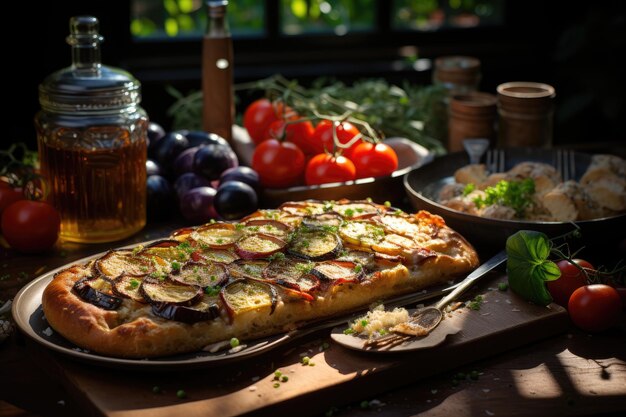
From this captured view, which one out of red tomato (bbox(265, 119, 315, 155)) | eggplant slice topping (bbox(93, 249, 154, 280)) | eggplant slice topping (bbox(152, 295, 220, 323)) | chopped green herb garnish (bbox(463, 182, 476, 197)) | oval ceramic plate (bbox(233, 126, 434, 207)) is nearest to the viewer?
eggplant slice topping (bbox(152, 295, 220, 323))

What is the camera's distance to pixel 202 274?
225 centimetres

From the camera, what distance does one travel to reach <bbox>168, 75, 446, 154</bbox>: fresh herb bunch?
3.64 m

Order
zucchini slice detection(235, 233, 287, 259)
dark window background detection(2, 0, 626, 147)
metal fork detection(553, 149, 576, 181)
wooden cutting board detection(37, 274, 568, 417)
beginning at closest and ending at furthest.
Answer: wooden cutting board detection(37, 274, 568, 417) → zucchini slice detection(235, 233, 287, 259) → metal fork detection(553, 149, 576, 181) → dark window background detection(2, 0, 626, 147)

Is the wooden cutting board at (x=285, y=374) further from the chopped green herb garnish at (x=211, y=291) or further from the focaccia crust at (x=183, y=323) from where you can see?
the chopped green herb garnish at (x=211, y=291)

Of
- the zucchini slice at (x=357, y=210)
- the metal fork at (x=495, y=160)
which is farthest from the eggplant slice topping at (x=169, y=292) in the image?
the metal fork at (x=495, y=160)

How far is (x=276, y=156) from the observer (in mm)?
3184

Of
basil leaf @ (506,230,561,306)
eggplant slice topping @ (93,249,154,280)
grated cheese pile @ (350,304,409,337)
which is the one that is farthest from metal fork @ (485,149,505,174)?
eggplant slice topping @ (93,249,154,280)

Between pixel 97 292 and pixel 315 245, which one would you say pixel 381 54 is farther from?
pixel 97 292

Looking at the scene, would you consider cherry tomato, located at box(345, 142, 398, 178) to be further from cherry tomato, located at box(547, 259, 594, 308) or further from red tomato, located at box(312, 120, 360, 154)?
cherry tomato, located at box(547, 259, 594, 308)

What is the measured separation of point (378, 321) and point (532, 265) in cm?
50

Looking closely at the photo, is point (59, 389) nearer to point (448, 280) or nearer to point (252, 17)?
point (448, 280)

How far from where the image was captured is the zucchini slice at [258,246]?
7.80 ft

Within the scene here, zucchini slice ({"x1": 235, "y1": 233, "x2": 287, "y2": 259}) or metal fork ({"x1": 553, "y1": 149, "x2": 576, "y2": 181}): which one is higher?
metal fork ({"x1": 553, "y1": 149, "x2": 576, "y2": 181})

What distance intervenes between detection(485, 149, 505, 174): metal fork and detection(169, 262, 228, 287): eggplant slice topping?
1444 mm
